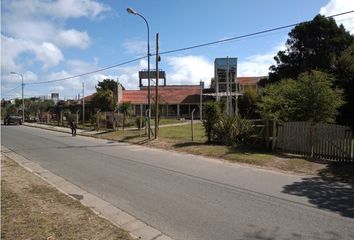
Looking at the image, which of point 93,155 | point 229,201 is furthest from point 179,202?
point 93,155

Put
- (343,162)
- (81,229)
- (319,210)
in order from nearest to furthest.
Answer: (81,229) → (319,210) → (343,162)

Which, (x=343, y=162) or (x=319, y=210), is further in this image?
(x=343, y=162)

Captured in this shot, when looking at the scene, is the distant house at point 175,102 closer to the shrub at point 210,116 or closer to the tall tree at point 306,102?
the shrub at point 210,116

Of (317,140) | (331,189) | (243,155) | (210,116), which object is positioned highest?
(210,116)

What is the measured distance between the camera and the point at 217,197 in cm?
949

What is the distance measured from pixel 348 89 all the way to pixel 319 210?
23.4 metres

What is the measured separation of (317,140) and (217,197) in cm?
838

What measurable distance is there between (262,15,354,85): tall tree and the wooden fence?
1763 centimetres

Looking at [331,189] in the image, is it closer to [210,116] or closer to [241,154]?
[241,154]

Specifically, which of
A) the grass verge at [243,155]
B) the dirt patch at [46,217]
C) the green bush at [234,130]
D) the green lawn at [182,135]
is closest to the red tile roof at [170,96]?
the green lawn at [182,135]

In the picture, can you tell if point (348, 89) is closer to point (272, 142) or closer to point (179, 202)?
point (272, 142)

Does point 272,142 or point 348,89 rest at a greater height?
point 348,89

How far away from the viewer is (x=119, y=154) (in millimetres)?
18875

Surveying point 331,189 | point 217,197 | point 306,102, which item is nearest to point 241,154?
point 306,102
